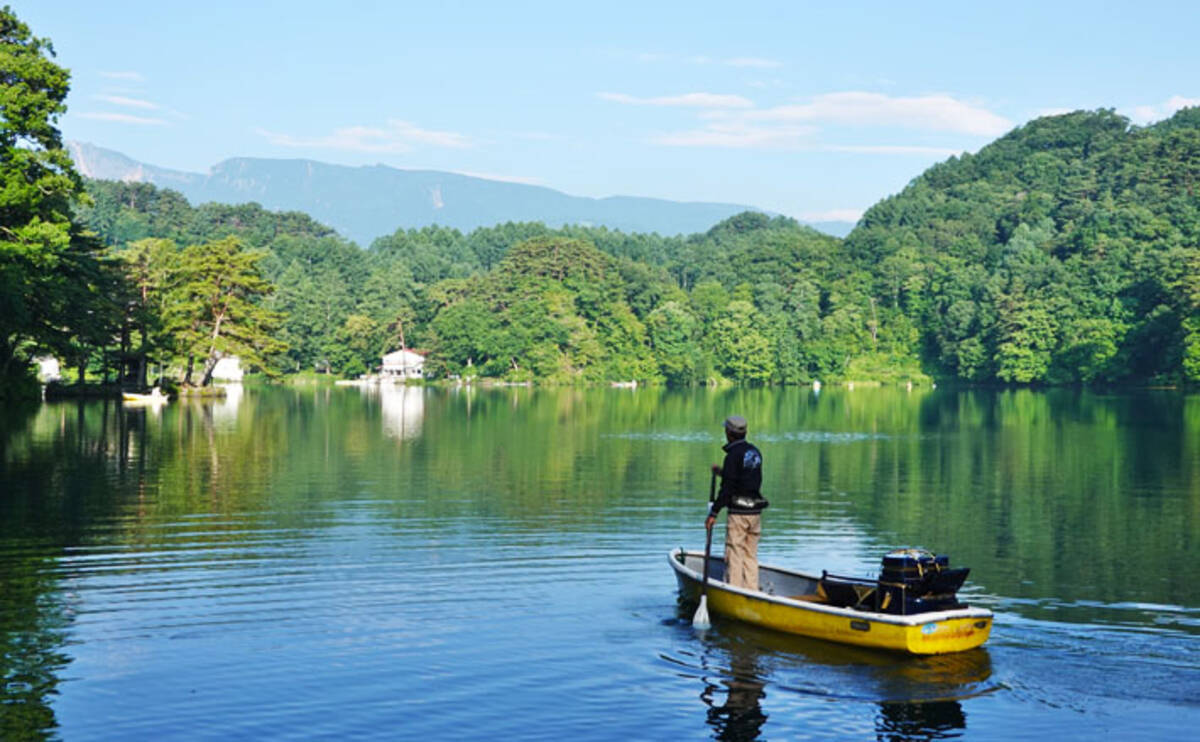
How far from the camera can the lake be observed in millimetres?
12961

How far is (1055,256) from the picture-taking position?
14175 cm

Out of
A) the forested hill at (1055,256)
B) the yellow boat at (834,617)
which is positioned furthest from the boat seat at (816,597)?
the forested hill at (1055,256)

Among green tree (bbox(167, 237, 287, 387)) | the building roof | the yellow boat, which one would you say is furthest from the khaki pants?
the building roof

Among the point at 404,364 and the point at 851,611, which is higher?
the point at 404,364

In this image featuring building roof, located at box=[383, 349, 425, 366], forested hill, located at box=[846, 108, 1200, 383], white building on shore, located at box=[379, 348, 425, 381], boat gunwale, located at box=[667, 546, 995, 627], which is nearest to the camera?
boat gunwale, located at box=[667, 546, 995, 627]

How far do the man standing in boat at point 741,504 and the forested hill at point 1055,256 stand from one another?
325ft

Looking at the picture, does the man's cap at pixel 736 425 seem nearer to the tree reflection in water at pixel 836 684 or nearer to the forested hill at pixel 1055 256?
the tree reflection in water at pixel 836 684

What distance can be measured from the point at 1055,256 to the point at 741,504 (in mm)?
135747

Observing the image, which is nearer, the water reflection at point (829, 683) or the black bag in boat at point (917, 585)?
the water reflection at point (829, 683)

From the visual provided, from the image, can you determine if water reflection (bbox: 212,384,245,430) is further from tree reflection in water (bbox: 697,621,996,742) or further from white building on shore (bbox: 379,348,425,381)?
white building on shore (bbox: 379,348,425,381)

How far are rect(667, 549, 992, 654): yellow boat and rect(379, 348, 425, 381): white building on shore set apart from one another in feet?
420

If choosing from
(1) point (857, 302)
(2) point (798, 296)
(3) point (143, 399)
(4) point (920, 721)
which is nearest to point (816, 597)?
(4) point (920, 721)

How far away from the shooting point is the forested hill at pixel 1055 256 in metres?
118

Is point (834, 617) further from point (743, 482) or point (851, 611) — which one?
point (743, 482)
